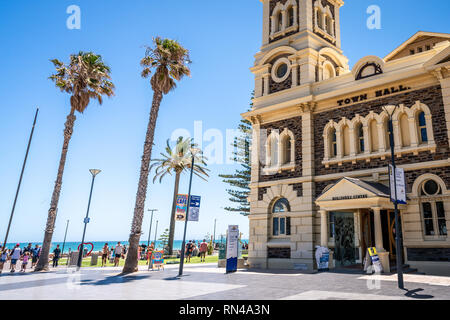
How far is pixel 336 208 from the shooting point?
16.7m

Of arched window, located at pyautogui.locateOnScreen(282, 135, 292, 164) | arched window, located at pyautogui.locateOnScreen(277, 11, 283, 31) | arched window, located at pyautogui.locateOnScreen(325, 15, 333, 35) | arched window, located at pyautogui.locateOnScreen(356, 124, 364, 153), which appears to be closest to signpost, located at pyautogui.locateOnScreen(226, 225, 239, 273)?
arched window, located at pyautogui.locateOnScreen(282, 135, 292, 164)

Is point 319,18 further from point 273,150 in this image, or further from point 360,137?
point 360,137

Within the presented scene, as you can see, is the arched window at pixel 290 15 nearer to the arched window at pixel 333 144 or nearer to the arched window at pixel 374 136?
the arched window at pixel 333 144

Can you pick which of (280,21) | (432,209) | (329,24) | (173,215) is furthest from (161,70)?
(173,215)

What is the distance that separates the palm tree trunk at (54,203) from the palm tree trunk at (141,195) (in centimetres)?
625

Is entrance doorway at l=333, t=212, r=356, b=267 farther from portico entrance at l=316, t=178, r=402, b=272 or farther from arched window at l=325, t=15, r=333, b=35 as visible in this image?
arched window at l=325, t=15, r=333, b=35

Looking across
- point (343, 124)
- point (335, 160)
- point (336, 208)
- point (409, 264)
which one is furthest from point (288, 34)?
point (409, 264)

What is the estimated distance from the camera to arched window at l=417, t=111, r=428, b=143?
16.1 meters

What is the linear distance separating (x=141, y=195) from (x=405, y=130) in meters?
14.2

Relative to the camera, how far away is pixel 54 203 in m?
21.7

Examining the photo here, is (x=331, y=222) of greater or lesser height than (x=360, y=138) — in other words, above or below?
below

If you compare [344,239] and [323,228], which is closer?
[323,228]

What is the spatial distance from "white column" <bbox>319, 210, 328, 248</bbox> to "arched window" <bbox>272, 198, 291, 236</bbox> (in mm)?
2777

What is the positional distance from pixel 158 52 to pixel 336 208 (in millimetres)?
13782
